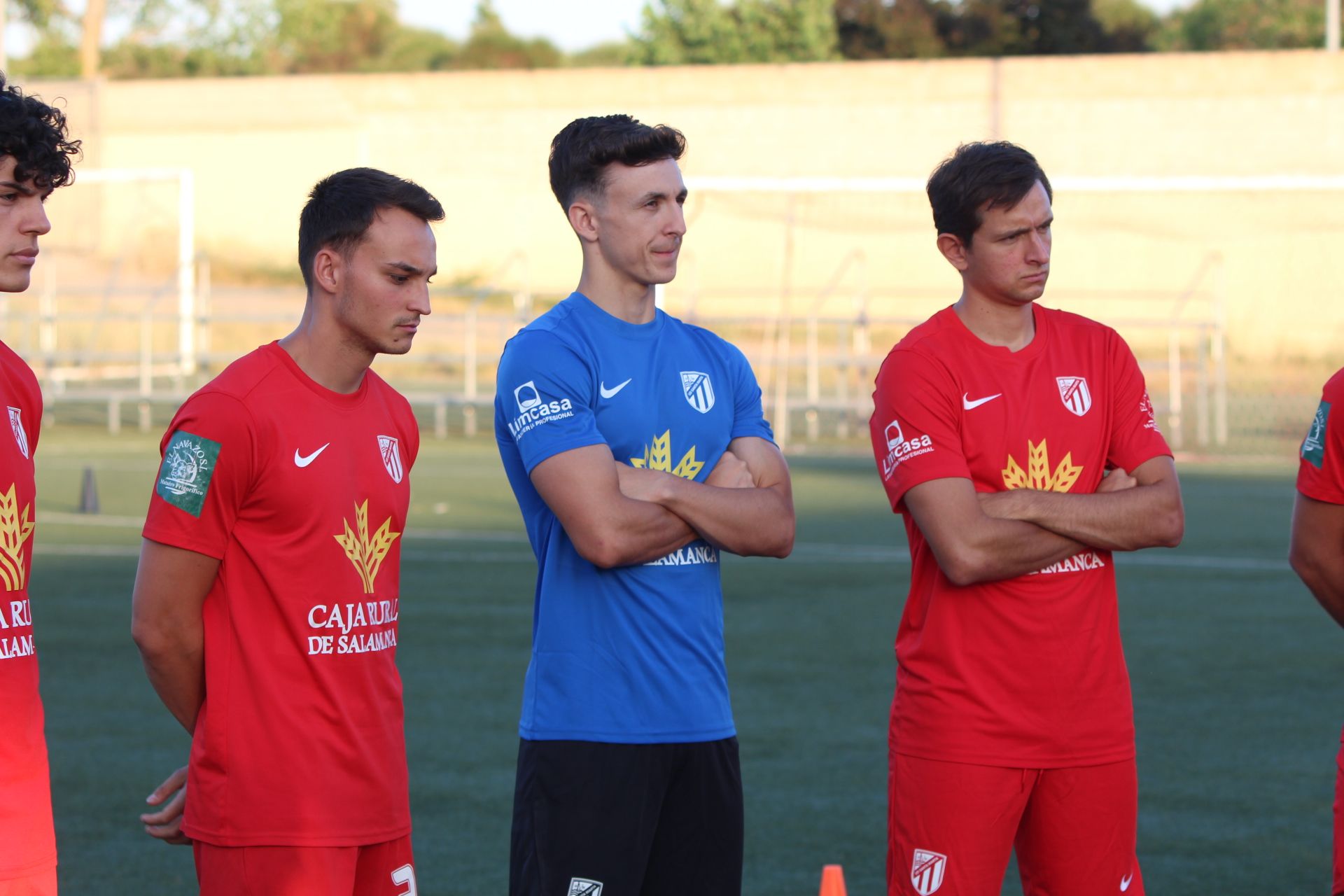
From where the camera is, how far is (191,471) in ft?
9.88

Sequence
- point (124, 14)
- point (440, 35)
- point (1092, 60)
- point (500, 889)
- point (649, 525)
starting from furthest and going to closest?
point (440, 35) < point (124, 14) < point (1092, 60) < point (500, 889) < point (649, 525)

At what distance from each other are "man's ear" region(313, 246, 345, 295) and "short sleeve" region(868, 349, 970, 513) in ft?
3.62

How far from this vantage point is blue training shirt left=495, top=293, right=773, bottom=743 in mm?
3354

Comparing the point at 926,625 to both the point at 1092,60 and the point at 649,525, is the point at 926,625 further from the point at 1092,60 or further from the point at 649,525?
the point at 1092,60

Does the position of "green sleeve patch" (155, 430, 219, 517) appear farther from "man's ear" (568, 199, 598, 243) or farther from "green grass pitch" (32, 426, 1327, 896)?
"green grass pitch" (32, 426, 1327, 896)

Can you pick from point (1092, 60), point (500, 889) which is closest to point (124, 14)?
point (1092, 60)

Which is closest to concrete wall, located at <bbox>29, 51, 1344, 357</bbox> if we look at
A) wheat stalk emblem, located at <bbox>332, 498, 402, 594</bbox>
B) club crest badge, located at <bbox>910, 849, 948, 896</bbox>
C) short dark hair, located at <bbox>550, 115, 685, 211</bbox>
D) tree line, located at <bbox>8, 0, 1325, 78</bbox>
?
tree line, located at <bbox>8, 0, 1325, 78</bbox>

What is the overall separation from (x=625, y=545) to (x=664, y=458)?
261mm

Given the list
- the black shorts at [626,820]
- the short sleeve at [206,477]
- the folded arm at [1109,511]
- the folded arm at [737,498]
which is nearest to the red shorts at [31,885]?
the short sleeve at [206,477]

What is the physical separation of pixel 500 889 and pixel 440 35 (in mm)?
75052

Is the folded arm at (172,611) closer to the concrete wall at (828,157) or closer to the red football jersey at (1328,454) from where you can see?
the red football jersey at (1328,454)

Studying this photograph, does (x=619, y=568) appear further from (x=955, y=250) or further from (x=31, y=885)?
(x=31, y=885)

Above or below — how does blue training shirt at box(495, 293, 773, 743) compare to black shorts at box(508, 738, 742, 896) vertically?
above

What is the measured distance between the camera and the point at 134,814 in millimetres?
5840
